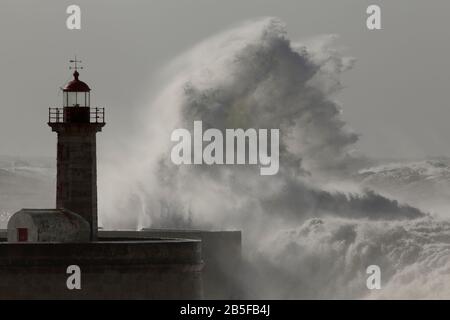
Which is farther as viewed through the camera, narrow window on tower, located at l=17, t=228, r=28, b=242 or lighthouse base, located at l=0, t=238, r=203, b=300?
narrow window on tower, located at l=17, t=228, r=28, b=242

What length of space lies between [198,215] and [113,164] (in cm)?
761

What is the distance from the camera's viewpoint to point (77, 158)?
136 ft

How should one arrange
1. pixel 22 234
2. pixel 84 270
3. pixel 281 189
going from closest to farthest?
pixel 84 270 < pixel 22 234 < pixel 281 189

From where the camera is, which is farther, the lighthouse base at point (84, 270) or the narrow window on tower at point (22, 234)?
the narrow window on tower at point (22, 234)

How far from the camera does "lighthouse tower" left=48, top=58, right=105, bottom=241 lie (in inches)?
1628

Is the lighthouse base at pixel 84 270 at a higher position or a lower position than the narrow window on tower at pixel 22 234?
lower

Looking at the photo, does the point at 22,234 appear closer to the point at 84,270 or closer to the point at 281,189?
the point at 84,270

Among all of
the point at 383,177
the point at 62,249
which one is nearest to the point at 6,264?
the point at 62,249

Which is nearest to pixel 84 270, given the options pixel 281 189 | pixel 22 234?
pixel 22 234

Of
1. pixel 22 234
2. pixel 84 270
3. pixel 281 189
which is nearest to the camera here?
pixel 84 270

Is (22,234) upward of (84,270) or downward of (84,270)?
upward

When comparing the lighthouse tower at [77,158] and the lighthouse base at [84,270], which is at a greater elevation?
the lighthouse tower at [77,158]

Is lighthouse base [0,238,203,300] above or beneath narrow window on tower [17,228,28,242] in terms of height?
beneath

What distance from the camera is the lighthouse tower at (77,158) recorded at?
41.3 meters
